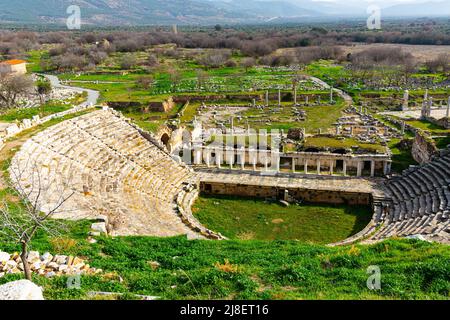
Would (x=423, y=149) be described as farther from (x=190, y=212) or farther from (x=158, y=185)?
(x=158, y=185)

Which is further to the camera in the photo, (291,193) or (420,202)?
(291,193)

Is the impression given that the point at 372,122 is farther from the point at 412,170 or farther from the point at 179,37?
the point at 179,37

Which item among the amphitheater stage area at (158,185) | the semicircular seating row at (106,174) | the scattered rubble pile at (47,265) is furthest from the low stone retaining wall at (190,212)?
the scattered rubble pile at (47,265)

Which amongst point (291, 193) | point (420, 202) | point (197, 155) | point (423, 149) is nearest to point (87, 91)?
point (197, 155)

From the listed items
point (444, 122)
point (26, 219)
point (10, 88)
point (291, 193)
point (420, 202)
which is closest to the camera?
point (26, 219)

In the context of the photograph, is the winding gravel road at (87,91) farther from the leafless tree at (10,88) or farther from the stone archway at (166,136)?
the stone archway at (166,136)

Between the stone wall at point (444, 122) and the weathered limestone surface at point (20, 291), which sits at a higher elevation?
the weathered limestone surface at point (20, 291)

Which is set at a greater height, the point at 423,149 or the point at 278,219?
the point at 423,149

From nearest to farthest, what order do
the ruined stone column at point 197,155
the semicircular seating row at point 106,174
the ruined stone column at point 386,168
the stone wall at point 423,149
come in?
the semicircular seating row at point 106,174 → the stone wall at point 423,149 → the ruined stone column at point 386,168 → the ruined stone column at point 197,155
